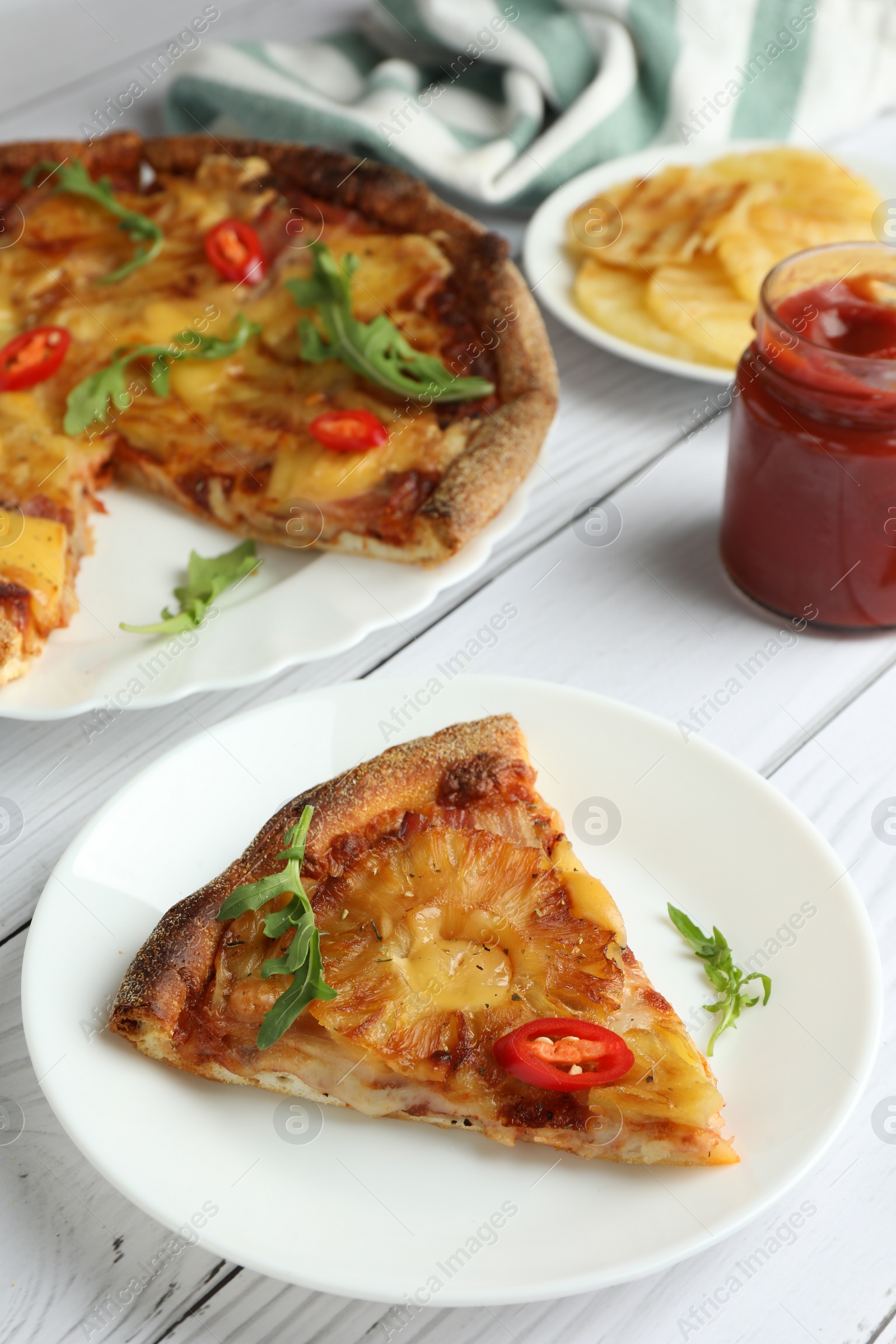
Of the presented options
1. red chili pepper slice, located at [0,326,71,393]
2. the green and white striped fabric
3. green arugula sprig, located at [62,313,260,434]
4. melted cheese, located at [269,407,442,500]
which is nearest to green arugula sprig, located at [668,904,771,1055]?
melted cheese, located at [269,407,442,500]

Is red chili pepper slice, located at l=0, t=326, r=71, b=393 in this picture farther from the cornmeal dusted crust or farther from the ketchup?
the ketchup

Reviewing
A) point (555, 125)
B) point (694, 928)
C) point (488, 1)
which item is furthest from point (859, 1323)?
point (488, 1)

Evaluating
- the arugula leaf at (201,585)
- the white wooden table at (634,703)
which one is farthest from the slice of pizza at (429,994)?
the arugula leaf at (201,585)

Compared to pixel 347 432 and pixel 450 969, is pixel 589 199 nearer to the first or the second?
pixel 347 432

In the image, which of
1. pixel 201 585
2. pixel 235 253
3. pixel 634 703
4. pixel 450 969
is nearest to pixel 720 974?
pixel 450 969

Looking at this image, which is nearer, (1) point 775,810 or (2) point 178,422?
(1) point 775,810

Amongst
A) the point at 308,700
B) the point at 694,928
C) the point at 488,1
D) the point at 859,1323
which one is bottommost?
the point at 859,1323

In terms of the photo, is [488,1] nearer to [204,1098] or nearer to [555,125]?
[555,125]

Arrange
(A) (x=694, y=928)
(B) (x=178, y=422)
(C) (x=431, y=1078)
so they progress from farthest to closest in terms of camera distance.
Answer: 1. (B) (x=178, y=422)
2. (A) (x=694, y=928)
3. (C) (x=431, y=1078)
